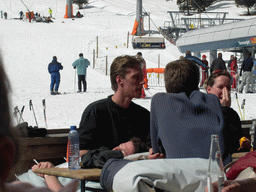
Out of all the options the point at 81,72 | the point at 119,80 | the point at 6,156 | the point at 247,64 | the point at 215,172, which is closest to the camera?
the point at 6,156

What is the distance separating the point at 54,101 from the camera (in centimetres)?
1364

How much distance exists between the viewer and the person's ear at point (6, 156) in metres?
0.60

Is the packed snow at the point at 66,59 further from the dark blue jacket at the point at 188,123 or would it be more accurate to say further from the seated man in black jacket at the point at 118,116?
the seated man in black jacket at the point at 118,116

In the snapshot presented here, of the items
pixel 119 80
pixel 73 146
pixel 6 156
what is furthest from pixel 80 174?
pixel 6 156

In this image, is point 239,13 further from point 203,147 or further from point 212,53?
point 203,147

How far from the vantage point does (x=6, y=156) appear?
606 millimetres

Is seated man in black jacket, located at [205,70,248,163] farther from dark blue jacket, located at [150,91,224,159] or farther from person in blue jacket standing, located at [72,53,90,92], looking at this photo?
person in blue jacket standing, located at [72,53,90,92]

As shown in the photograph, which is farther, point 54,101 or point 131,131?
point 54,101

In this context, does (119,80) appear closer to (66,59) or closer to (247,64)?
(247,64)

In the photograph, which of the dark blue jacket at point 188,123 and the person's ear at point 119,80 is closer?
the dark blue jacket at point 188,123

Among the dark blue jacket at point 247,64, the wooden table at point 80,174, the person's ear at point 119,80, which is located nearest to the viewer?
the wooden table at point 80,174

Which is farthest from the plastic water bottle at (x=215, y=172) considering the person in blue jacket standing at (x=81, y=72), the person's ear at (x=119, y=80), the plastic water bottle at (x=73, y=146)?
the person in blue jacket standing at (x=81, y=72)

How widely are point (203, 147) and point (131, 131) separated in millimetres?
951

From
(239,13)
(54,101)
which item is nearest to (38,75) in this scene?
(54,101)
